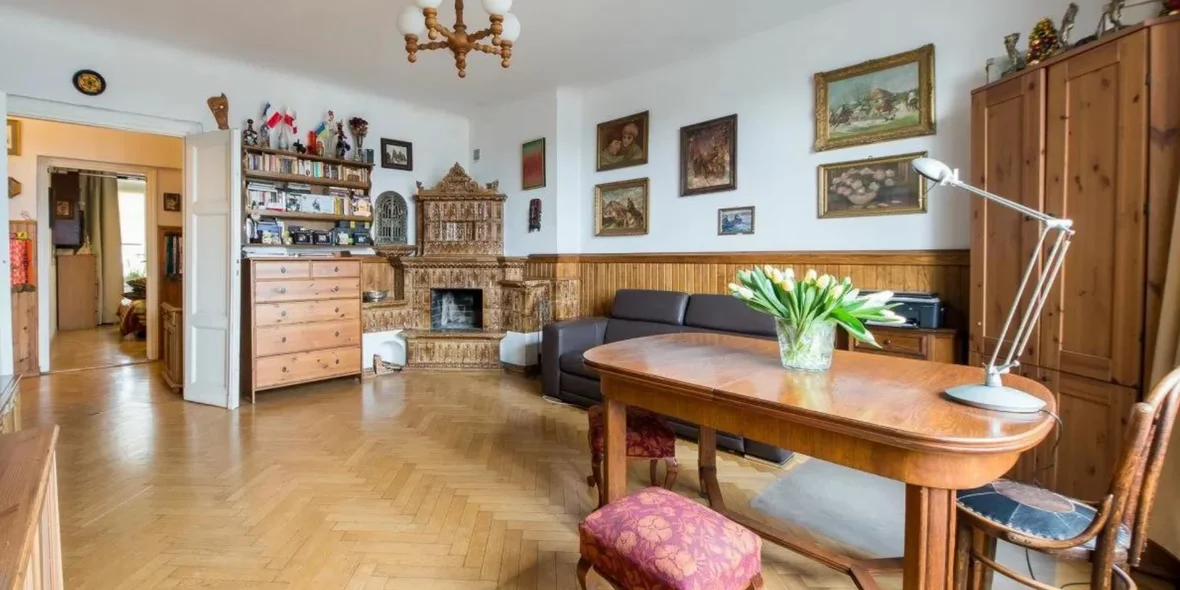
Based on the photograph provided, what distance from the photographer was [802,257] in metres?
3.59

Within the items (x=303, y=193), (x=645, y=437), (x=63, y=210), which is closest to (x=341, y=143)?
(x=303, y=193)

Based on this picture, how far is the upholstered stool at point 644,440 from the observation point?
2.27 metres

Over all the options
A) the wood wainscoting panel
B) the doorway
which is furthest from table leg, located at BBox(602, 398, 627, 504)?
the doorway

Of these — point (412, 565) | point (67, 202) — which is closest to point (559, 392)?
point (412, 565)

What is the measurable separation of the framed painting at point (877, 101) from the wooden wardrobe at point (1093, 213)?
2.15 ft

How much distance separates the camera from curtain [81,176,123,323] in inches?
311

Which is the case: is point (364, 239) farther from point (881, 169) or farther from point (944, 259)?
point (944, 259)

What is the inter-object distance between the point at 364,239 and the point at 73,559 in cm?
359

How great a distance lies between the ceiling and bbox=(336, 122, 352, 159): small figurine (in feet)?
1.39

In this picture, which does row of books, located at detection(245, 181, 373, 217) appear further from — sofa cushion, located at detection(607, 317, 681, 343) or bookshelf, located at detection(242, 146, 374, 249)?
sofa cushion, located at detection(607, 317, 681, 343)

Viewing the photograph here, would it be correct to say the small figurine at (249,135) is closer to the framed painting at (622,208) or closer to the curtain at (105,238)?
the framed painting at (622,208)

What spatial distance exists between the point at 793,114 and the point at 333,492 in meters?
3.75

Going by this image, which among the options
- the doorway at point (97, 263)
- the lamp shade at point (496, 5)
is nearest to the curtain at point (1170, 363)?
the lamp shade at point (496, 5)

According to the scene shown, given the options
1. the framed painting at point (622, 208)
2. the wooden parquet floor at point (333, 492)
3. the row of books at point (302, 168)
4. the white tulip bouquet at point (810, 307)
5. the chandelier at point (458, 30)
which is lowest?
the wooden parquet floor at point (333, 492)
